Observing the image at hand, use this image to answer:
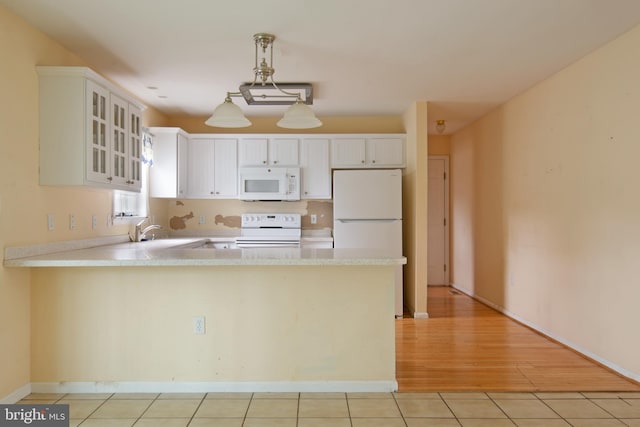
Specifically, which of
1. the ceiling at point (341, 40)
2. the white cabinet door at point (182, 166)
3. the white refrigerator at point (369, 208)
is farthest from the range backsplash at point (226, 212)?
the ceiling at point (341, 40)

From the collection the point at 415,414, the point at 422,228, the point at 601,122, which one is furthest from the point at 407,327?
the point at 601,122

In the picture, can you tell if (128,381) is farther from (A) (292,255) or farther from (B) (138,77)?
(B) (138,77)

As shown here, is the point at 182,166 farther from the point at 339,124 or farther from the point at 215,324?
the point at 215,324

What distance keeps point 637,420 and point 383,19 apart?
280 centimetres

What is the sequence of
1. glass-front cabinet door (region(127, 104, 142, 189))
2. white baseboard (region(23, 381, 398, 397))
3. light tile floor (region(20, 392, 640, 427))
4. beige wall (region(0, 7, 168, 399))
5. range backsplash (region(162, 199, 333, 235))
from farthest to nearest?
range backsplash (region(162, 199, 333, 235)), glass-front cabinet door (region(127, 104, 142, 189)), white baseboard (region(23, 381, 398, 397)), beige wall (region(0, 7, 168, 399)), light tile floor (region(20, 392, 640, 427))

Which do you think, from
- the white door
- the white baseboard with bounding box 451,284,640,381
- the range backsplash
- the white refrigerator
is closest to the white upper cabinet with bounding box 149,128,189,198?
the range backsplash

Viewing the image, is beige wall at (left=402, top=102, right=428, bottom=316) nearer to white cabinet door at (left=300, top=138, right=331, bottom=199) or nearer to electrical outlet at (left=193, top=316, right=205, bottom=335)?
white cabinet door at (left=300, top=138, right=331, bottom=199)

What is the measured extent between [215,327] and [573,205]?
302 centimetres

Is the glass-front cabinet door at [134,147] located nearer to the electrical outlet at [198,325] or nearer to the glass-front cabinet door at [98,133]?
the glass-front cabinet door at [98,133]

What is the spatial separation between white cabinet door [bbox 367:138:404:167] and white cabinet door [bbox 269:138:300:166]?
91cm

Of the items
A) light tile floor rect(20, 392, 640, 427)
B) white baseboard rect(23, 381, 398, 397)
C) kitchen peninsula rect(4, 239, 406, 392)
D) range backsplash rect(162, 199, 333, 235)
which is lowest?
light tile floor rect(20, 392, 640, 427)

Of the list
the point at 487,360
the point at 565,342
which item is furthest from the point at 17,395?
the point at 565,342

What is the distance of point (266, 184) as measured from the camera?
505cm

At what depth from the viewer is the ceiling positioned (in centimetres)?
254
